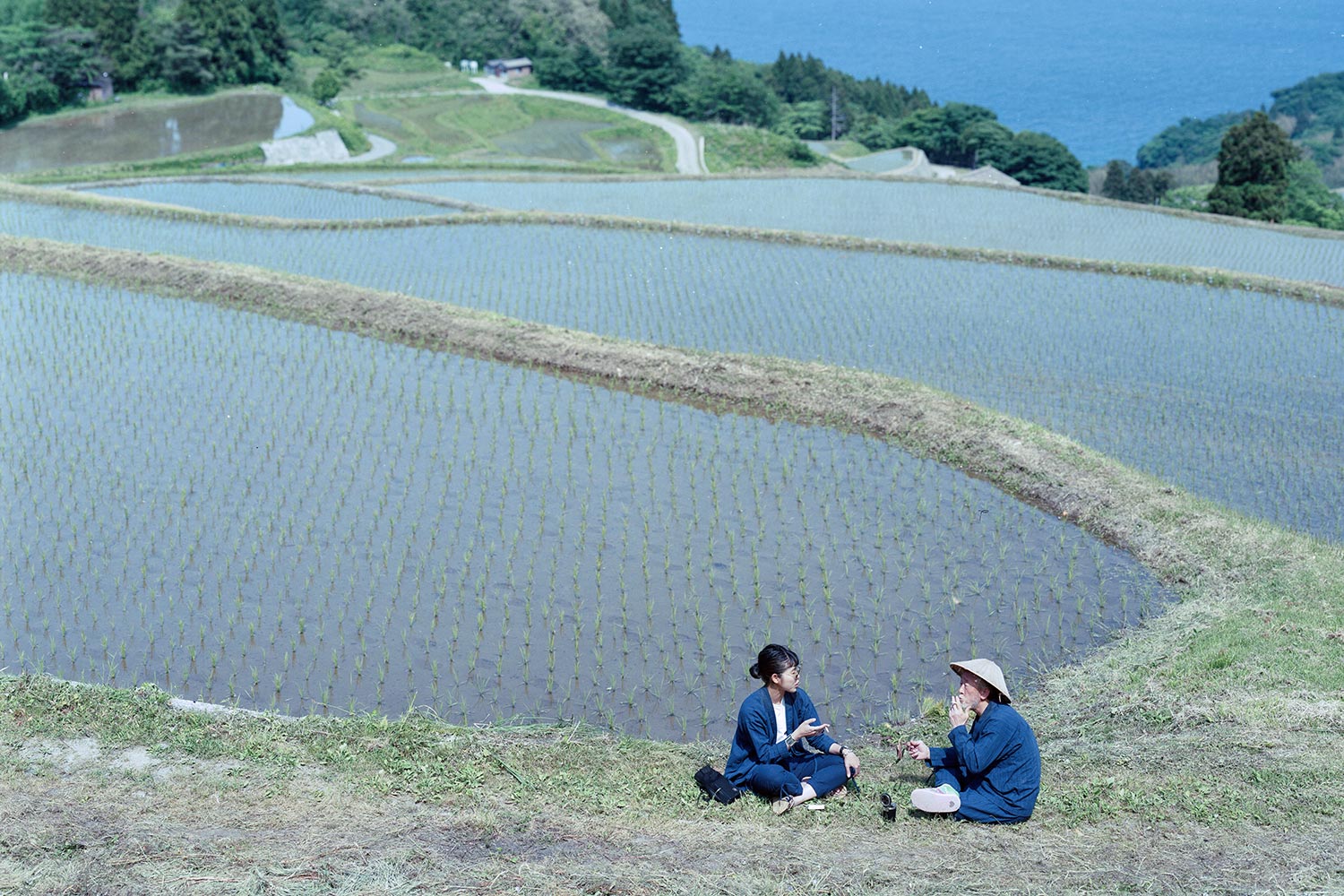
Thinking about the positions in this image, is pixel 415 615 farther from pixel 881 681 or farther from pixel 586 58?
pixel 586 58

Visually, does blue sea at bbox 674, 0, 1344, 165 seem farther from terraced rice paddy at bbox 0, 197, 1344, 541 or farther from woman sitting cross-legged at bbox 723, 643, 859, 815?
woman sitting cross-legged at bbox 723, 643, 859, 815

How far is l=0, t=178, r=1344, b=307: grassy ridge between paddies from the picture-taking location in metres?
15.8

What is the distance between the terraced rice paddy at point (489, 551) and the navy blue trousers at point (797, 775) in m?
1.05

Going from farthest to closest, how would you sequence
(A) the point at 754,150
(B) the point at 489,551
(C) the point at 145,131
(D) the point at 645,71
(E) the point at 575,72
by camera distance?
1. (E) the point at 575,72
2. (D) the point at 645,71
3. (A) the point at 754,150
4. (C) the point at 145,131
5. (B) the point at 489,551

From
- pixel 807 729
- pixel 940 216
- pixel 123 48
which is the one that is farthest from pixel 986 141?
pixel 807 729

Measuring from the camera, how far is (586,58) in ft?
155

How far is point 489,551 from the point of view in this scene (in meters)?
8.48

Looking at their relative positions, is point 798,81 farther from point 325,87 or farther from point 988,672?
point 988,672

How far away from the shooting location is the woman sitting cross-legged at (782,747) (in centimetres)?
536

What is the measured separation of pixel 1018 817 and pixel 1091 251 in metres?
14.3

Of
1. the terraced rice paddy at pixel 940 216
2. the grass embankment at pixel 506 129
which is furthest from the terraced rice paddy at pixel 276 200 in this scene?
the grass embankment at pixel 506 129

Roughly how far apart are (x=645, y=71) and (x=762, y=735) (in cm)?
→ 4162

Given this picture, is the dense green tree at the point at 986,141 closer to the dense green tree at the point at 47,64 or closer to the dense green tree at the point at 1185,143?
the dense green tree at the point at 47,64

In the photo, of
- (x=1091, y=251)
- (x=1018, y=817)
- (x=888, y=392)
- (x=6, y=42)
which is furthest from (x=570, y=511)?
(x=6, y=42)
